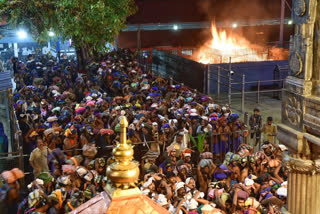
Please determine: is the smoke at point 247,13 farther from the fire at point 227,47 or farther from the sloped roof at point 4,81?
the sloped roof at point 4,81

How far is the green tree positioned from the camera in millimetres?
18422

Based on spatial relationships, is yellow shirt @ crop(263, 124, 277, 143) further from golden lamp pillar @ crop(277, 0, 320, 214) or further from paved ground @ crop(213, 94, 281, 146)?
golden lamp pillar @ crop(277, 0, 320, 214)

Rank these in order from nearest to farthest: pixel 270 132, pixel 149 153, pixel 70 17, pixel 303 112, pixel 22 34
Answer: pixel 303 112
pixel 149 153
pixel 270 132
pixel 70 17
pixel 22 34

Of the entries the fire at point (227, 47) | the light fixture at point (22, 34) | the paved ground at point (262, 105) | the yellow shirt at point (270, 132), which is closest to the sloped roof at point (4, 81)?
the yellow shirt at point (270, 132)

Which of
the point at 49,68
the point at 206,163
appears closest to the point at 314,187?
the point at 206,163

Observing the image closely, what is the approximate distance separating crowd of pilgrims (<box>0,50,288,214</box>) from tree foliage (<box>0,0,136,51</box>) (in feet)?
9.02

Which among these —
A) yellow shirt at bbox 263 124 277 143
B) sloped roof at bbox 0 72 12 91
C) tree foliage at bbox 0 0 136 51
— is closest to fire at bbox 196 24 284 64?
tree foliage at bbox 0 0 136 51

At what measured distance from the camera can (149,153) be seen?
9883mm

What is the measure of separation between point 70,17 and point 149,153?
34.4ft

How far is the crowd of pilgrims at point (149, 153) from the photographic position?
745cm

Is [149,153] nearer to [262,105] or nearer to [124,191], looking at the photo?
[124,191]

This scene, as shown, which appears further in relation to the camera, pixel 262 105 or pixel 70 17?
pixel 262 105

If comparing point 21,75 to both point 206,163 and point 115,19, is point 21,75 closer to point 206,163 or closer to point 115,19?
point 115,19

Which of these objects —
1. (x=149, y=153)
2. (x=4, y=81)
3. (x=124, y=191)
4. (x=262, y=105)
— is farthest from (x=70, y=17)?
(x=124, y=191)
